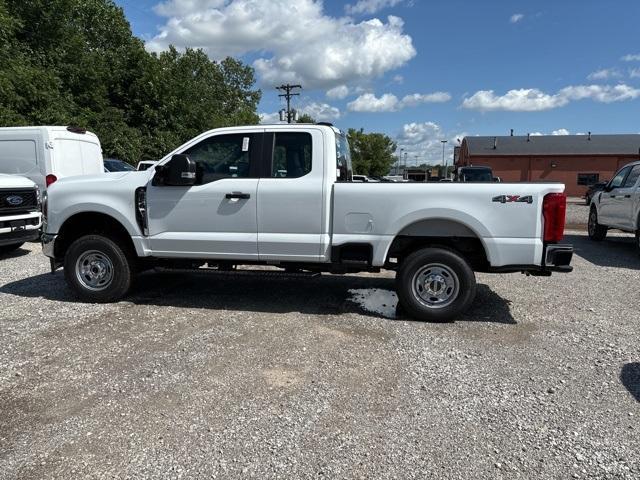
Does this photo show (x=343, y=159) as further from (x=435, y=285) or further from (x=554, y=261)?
(x=554, y=261)

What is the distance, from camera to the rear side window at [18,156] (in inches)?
392

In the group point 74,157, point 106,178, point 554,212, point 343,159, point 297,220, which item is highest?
point 74,157

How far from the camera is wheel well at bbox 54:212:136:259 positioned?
6086mm

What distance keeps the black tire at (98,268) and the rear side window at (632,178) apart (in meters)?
10.1

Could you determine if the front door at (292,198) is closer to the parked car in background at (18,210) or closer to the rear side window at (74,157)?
the parked car in background at (18,210)

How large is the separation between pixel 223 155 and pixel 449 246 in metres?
2.75

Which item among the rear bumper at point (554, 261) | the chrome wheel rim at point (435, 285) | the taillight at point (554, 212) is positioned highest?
the taillight at point (554, 212)

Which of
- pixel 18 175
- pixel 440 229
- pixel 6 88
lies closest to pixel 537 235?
pixel 440 229

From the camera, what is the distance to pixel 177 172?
5547 millimetres

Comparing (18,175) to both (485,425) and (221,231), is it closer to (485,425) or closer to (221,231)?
(221,231)

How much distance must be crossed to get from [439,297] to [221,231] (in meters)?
2.55

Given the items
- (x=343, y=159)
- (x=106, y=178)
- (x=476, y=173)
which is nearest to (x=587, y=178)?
(x=476, y=173)

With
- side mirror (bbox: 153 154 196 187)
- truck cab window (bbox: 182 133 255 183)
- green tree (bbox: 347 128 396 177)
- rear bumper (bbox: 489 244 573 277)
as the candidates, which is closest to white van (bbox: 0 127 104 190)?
side mirror (bbox: 153 154 196 187)

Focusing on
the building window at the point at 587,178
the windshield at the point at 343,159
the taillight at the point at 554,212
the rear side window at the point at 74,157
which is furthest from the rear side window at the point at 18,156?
the building window at the point at 587,178
